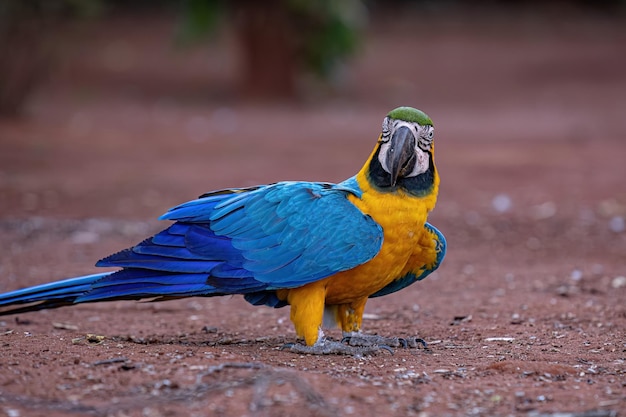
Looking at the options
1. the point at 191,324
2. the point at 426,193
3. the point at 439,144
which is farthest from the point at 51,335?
the point at 439,144

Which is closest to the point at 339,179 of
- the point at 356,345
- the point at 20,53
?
the point at 20,53

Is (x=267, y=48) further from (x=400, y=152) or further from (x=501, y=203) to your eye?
(x=400, y=152)

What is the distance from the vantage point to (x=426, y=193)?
4133 mm

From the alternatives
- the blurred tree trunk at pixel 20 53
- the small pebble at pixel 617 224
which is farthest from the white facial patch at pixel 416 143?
the blurred tree trunk at pixel 20 53

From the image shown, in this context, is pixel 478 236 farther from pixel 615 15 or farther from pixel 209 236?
pixel 615 15

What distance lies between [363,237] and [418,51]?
15840 mm

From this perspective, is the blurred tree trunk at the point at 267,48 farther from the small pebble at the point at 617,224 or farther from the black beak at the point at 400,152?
the black beak at the point at 400,152

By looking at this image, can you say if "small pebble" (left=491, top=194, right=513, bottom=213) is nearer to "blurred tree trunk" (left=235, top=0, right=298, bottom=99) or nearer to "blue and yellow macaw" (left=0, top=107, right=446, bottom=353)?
"blue and yellow macaw" (left=0, top=107, right=446, bottom=353)

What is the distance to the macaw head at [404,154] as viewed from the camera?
3.98 metres

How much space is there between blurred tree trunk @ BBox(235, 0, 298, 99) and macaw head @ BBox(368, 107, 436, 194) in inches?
417

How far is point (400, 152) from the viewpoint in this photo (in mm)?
3965

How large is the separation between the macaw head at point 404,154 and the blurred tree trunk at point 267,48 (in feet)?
34.8

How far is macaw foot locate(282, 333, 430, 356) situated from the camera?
404 centimetres

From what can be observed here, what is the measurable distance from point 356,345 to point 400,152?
95cm
